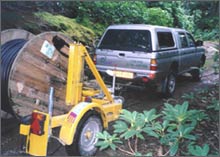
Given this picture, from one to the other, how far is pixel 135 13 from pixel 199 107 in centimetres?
1067

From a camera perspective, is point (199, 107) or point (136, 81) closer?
point (199, 107)

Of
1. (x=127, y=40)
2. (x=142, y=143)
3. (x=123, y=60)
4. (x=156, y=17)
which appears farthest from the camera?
(x=156, y=17)

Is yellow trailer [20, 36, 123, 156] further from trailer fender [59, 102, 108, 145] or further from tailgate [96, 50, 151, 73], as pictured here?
tailgate [96, 50, 151, 73]

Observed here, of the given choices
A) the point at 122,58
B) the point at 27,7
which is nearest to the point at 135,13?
the point at 27,7

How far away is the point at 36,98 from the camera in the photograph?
4770 millimetres

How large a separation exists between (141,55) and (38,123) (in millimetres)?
3671

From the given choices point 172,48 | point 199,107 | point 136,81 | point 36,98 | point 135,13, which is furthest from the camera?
point 135,13

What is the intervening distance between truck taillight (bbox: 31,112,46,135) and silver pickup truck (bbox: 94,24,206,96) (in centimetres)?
346

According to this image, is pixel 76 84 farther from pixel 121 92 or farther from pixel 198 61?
pixel 198 61

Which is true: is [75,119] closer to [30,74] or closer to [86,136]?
[86,136]

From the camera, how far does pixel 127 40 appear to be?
288 inches

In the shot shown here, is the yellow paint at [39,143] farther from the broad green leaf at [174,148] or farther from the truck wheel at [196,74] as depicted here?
the truck wheel at [196,74]

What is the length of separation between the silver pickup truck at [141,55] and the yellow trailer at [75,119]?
203 cm

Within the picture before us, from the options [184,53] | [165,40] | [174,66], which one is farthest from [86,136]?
[184,53]
